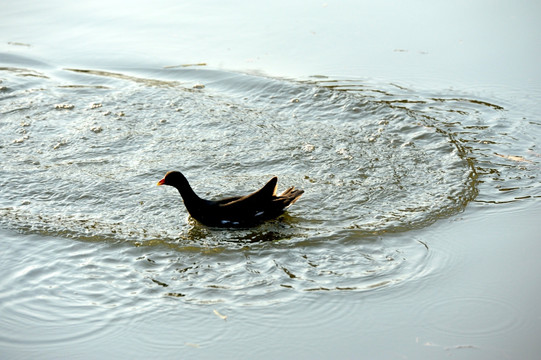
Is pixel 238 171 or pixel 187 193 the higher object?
pixel 238 171

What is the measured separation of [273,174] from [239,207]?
143 centimetres

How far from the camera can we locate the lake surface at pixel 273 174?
5.61 metres

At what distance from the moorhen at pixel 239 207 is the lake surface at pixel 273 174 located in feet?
0.52

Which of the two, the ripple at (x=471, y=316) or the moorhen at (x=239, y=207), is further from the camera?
the moorhen at (x=239, y=207)

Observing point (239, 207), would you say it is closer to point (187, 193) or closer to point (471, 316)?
point (187, 193)

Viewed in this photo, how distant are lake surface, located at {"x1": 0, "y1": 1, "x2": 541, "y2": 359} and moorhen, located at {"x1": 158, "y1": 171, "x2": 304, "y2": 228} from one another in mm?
160

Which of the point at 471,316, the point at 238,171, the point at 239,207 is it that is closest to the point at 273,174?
the point at 238,171

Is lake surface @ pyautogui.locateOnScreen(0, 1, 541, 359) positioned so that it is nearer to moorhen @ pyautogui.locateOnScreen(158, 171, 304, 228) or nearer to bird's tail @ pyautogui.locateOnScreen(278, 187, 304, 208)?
moorhen @ pyautogui.locateOnScreen(158, 171, 304, 228)

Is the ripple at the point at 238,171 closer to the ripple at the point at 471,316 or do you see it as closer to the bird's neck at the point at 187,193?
the bird's neck at the point at 187,193

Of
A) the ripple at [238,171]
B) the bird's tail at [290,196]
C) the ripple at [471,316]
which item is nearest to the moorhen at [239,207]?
the bird's tail at [290,196]

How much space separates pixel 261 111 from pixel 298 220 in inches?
128

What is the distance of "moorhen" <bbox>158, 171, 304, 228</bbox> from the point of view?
7.54 meters

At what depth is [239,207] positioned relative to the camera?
297 inches

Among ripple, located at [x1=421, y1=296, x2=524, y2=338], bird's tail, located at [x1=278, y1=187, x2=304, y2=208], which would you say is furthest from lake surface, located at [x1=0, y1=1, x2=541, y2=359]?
bird's tail, located at [x1=278, y1=187, x2=304, y2=208]
